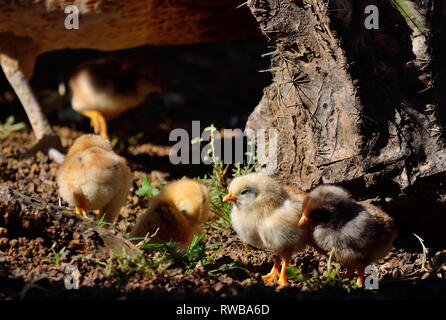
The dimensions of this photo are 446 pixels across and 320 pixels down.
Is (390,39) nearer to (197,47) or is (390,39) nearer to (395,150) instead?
(395,150)

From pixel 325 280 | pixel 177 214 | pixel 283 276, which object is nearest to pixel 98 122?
pixel 177 214

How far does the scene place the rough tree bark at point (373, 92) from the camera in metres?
3.46

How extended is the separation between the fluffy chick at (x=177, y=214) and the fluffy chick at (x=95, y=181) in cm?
32

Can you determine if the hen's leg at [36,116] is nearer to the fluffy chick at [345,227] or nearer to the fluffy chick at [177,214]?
the fluffy chick at [177,214]

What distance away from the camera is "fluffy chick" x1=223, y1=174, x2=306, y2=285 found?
3.18m

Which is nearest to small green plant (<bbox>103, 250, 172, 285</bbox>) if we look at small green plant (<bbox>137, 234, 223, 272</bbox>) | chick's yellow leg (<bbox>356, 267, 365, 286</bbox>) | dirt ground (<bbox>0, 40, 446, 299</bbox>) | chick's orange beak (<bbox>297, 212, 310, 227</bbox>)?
dirt ground (<bbox>0, 40, 446, 299</bbox>)

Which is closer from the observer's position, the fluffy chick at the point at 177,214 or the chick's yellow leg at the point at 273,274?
the chick's yellow leg at the point at 273,274

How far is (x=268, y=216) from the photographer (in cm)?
323

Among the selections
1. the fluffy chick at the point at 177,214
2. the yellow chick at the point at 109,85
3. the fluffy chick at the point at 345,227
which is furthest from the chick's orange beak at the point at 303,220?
the yellow chick at the point at 109,85

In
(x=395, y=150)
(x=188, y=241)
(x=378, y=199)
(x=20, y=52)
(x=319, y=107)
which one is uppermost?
(x=20, y=52)

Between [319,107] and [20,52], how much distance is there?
2877 millimetres

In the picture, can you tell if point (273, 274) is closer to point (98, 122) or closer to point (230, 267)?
point (230, 267)
